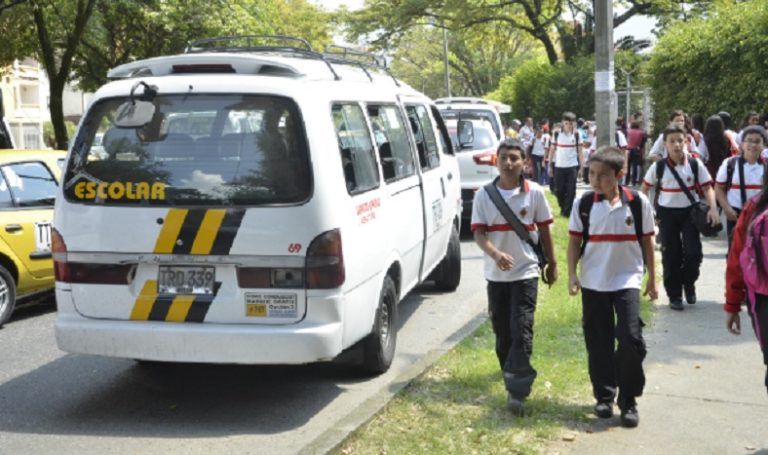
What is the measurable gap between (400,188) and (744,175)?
356 cm

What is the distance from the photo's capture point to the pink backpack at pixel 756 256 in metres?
4.21

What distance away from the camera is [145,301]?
18.3 feet

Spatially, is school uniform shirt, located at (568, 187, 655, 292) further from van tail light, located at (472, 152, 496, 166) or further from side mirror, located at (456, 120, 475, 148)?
van tail light, located at (472, 152, 496, 166)

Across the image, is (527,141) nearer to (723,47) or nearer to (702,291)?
(723,47)

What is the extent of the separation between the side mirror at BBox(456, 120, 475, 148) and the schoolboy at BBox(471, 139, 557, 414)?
16.1 ft

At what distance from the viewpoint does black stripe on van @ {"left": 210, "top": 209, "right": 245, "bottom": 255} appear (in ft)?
17.9

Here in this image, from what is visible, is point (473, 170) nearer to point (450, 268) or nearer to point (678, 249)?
point (450, 268)

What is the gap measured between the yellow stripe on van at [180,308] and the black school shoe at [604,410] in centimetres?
244

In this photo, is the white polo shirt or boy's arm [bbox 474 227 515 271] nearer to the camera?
boy's arm [bbox 474 227 515 271]

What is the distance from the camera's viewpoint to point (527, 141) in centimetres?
2517

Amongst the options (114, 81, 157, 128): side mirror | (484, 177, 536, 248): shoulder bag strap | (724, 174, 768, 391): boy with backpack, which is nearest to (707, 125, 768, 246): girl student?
(484, 177, 536, 248): shoulder bag strap

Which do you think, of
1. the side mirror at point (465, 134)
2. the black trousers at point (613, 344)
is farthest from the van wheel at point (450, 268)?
the black trousers at point (613, 344)

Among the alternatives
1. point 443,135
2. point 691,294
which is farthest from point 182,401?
point 691,294

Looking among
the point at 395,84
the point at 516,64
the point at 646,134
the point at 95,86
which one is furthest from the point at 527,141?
the point at 516,64
